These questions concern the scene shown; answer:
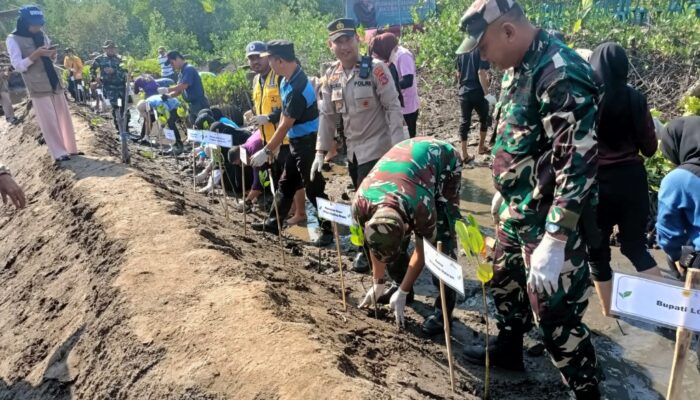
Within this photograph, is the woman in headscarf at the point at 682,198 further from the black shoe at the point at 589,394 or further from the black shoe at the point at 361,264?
the black shoe at the point at 361,264

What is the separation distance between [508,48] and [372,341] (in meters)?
1.75

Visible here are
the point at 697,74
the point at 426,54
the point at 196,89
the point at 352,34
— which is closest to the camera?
the point at 352,34

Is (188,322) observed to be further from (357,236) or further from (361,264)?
(361,264)

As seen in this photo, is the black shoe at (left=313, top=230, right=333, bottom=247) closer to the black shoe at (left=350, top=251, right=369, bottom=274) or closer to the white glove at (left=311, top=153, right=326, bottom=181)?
the black shoe at (left=350, top=251, right=369, bottom=274)

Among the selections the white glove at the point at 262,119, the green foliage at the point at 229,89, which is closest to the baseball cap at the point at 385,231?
the white glove at the point at 262,119

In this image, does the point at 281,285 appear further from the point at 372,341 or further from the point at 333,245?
the point at 333,245

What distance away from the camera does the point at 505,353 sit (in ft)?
9.66

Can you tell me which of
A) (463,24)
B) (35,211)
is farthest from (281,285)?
(35,211)

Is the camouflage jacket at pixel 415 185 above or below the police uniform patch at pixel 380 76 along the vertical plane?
below

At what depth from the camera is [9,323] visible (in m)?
3.92

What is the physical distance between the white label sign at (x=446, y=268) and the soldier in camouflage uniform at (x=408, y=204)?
186 millimetres

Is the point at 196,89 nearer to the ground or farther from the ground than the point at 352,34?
nearer to the ground

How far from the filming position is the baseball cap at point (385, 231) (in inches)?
98.6

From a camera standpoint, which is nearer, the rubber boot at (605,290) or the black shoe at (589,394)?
the black shoe at (589,394)
